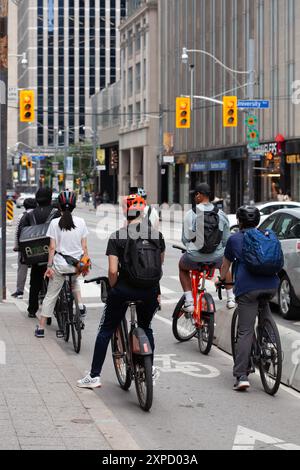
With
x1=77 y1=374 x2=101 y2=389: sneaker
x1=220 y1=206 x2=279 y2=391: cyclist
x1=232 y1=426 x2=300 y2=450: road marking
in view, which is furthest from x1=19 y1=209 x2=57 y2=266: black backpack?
x1=232 y1=426 x2=300 y2=450: road marking

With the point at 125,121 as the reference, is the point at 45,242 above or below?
below

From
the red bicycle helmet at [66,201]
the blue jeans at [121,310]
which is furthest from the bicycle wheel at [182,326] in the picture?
the blue jeans at [121,310]

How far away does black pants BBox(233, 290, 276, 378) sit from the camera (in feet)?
28.4

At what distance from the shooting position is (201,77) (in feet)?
210

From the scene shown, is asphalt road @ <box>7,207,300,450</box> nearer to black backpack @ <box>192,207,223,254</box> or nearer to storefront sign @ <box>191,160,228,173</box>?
black backpack @ <box>192,207,223,254</box>

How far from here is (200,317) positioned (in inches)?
426

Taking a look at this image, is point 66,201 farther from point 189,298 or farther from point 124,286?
point 124,286

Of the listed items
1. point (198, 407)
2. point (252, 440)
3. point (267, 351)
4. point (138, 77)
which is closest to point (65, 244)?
point (267, 351)

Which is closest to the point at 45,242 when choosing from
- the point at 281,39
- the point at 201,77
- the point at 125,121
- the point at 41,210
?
the point at 41,210

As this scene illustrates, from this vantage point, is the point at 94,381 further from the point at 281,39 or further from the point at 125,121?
the point at 125,121

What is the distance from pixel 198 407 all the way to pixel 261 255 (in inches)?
61.2

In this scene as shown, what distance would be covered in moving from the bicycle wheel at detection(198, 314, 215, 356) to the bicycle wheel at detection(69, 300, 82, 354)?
149 cm
